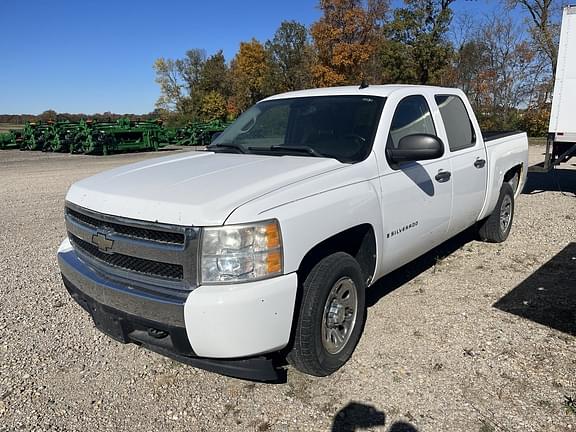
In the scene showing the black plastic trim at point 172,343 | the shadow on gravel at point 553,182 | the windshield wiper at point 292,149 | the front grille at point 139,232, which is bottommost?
the shadow on gravel at point 553,182

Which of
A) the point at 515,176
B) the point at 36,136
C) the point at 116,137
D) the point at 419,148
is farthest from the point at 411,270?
the point at 36,136

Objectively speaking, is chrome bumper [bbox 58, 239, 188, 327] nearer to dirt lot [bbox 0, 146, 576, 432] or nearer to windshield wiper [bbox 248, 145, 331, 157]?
dirt lot [bbox 0, 146, 576, 432]

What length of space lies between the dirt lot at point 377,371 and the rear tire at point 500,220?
0.84m

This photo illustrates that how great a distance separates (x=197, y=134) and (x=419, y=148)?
24744mm

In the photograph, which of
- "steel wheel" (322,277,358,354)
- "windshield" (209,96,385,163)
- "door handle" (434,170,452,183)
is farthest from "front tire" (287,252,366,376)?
"door handle" (434,170,452,183)

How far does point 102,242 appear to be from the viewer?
9.39 feet

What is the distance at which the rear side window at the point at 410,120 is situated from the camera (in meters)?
3.78

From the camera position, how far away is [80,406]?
2.92 metres

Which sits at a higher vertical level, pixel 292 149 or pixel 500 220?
pixel 292 149

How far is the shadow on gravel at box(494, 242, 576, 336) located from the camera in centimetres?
393

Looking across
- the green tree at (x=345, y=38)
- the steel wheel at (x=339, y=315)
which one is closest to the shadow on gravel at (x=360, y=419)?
the steel wheel at (x=339, y=315)

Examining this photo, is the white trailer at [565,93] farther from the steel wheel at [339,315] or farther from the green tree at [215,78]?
the green tree at [215,78]

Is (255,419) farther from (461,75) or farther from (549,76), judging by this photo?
(461,75)

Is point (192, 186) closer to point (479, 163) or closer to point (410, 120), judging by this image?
point (410, 120)
